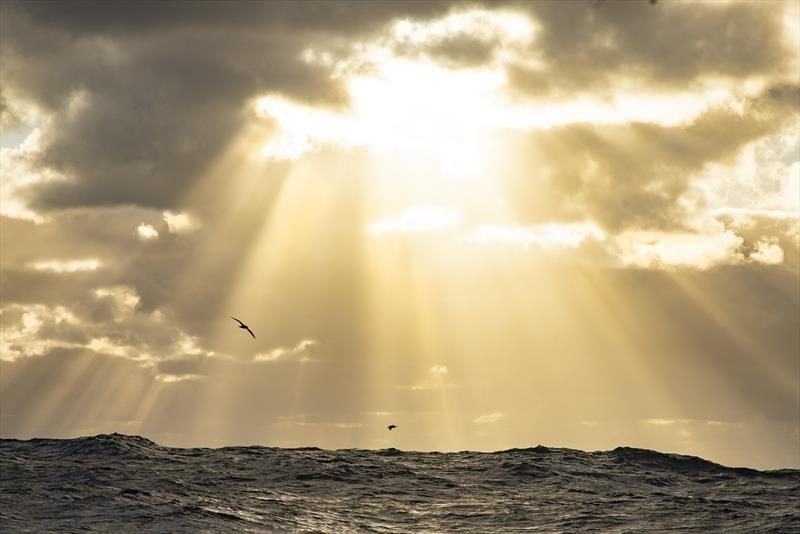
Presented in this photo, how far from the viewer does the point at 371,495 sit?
61312 millimetres

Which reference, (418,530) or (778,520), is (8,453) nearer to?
(418,530)

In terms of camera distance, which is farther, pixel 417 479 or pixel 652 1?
pixel 417 479

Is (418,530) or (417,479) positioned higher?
(417,479)

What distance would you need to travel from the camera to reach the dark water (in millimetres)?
50469

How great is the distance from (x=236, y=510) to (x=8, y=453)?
35.6 m

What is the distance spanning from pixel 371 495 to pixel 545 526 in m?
14.7

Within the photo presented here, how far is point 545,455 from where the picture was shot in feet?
273

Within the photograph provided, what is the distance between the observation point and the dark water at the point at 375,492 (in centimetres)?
5047

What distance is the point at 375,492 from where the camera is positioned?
62656 millimetres

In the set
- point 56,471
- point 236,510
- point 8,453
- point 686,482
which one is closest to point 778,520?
point 686,482

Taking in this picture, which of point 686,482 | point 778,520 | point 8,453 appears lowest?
point 778,520

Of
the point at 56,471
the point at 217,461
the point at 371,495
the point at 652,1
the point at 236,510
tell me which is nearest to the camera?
the point at 652,1

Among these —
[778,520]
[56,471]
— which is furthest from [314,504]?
[778,520]

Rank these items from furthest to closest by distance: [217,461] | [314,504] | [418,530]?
1. [217,461]
2. [314,504]
3. [418,530]
